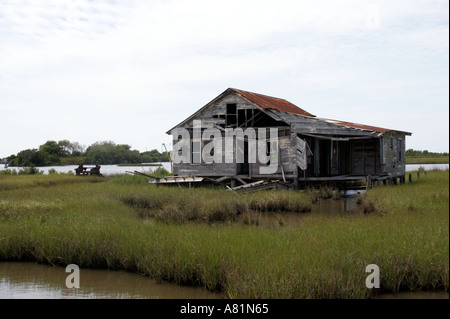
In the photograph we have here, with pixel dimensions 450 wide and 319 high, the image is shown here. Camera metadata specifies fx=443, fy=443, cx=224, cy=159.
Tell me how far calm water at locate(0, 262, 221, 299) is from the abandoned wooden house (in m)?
15.2

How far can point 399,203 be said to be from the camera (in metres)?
14.1

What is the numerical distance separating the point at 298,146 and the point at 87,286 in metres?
16.3

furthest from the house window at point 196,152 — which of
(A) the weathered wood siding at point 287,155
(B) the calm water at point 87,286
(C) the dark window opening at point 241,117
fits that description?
(B) the calm water at point 87,286

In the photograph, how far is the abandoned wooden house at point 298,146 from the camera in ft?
75.2

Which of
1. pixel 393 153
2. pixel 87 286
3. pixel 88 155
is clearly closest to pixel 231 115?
pixel 393 153

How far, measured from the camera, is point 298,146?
2297cm

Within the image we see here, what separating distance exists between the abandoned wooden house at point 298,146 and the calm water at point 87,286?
15.2 meters

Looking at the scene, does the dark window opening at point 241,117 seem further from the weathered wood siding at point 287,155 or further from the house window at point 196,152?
the weathered wood siding at point 287,155

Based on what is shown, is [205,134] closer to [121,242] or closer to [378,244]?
[121,242]

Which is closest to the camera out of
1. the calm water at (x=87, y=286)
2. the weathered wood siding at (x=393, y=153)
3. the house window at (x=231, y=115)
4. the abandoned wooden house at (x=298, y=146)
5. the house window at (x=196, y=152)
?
the calm water at (x=87, y=286)

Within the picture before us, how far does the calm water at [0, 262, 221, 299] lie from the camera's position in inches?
304

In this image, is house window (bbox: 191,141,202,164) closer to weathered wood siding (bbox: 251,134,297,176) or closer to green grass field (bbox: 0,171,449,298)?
weathered wood siding (bbox: 251,134,297,176)
